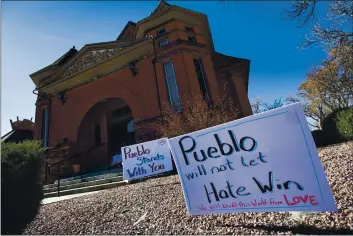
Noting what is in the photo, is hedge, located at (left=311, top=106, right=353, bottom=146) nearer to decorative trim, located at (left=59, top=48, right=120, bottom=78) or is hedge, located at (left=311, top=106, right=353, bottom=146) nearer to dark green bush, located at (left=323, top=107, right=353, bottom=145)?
dark green bush, located at (left=323, top=107, right=353, bottom=145)

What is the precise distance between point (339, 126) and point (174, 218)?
856cm

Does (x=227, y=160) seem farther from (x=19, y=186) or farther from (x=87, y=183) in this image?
(x=87, y=183)

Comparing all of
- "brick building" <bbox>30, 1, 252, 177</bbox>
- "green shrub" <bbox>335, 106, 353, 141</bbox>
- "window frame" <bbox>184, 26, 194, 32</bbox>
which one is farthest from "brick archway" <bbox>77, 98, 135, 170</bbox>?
"green shrub" <bbox>335, 106, 353, 141</bbox>

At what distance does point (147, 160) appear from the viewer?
25.1 ft

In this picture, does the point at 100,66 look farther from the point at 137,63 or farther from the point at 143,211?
the point at 143,211

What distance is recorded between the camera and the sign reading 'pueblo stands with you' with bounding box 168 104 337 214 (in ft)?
8.41

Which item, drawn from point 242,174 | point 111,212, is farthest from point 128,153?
point 242,174

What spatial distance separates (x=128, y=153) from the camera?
7.98 meters

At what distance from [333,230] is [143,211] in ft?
9.33

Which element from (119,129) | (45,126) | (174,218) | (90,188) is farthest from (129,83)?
(174,218)

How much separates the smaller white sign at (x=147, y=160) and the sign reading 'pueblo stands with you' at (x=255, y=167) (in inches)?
162

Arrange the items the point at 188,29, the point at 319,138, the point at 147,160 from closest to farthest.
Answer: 1. the point at 147,160
2. the point at 319,138
3. the point at 188,29

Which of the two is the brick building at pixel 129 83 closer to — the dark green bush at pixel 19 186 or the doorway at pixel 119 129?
the doorway at pixel 119 129

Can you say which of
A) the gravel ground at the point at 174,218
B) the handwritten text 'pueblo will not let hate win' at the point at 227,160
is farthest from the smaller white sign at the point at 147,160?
the handwritten text 'pueblo will not let hate win' at the point at 227,160
